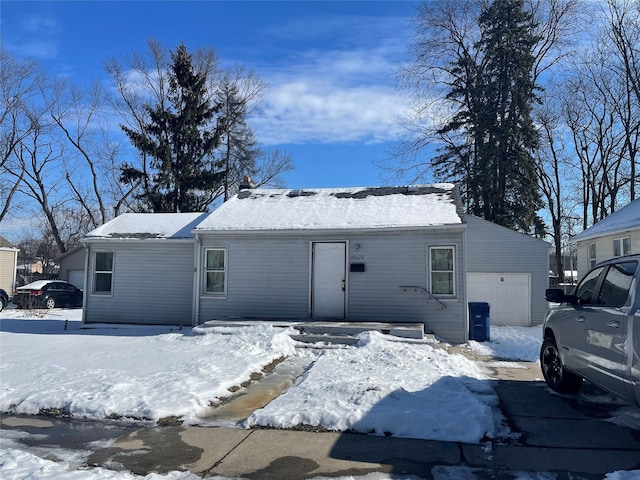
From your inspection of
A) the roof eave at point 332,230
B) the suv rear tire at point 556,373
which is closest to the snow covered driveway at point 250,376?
the suv rear tire at point 556,373

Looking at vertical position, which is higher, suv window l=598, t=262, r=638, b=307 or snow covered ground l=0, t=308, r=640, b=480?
suv window l=598, t=262, r=638, b=307

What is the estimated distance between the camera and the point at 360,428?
5.29 metres

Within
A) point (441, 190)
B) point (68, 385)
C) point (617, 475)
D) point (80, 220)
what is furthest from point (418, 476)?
point (80, 220)

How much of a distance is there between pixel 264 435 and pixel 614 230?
500 inches

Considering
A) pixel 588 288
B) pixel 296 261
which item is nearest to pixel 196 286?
pixel 296 261

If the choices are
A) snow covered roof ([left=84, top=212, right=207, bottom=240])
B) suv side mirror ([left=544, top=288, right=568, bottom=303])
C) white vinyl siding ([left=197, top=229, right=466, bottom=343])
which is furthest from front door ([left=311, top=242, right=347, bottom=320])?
suv side mirror ([left=544, top=288, right=568, bottom=303])

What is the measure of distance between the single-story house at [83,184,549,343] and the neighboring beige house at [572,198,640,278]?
4400mm

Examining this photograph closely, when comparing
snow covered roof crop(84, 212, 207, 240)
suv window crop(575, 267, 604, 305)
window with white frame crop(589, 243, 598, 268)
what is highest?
snow covered roof crop(84, 212, 207, 240)

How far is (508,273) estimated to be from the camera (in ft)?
61.8

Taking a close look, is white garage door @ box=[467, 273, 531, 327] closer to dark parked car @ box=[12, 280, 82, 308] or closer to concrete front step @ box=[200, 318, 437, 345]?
concrete front step @ box=[200, 318, 437, 345]

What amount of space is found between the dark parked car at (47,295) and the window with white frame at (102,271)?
957 cm

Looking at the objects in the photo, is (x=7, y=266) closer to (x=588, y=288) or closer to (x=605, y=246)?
(x=605, y=246)

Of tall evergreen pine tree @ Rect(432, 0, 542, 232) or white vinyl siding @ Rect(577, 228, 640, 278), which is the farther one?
tall evergreen pine tree @ Rect(432, 0, 542, 232)

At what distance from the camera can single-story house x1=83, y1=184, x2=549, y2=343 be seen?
40.9 ft
